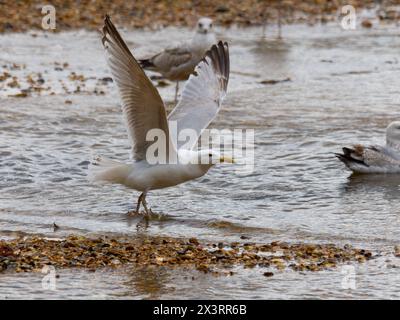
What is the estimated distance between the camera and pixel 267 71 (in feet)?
49.8

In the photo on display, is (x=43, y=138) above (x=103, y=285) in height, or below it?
above

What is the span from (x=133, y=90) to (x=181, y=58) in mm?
6358

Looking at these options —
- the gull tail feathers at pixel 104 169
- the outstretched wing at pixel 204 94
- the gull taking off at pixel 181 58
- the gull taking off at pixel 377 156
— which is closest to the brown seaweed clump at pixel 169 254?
the gull tail feathers at pixel 104 169

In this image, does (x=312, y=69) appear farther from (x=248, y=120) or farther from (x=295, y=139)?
(x=295, y=139)

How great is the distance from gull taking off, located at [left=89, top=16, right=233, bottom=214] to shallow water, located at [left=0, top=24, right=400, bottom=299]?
39cm

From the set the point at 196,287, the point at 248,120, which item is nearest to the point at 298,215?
the point at 196,287

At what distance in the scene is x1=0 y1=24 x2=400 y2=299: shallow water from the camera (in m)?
6.41

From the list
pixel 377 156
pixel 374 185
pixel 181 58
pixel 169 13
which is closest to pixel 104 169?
pixel 374 185

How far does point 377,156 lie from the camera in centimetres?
986

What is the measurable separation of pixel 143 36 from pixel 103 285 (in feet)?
39.6

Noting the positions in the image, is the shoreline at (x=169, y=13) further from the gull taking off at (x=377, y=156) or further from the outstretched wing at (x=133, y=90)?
the outstretched wing at (x=133, y=90)

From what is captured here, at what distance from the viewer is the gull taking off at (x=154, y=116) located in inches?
294

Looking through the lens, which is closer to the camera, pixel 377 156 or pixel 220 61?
pixel 220 61

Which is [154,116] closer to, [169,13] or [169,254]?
[169,254]
